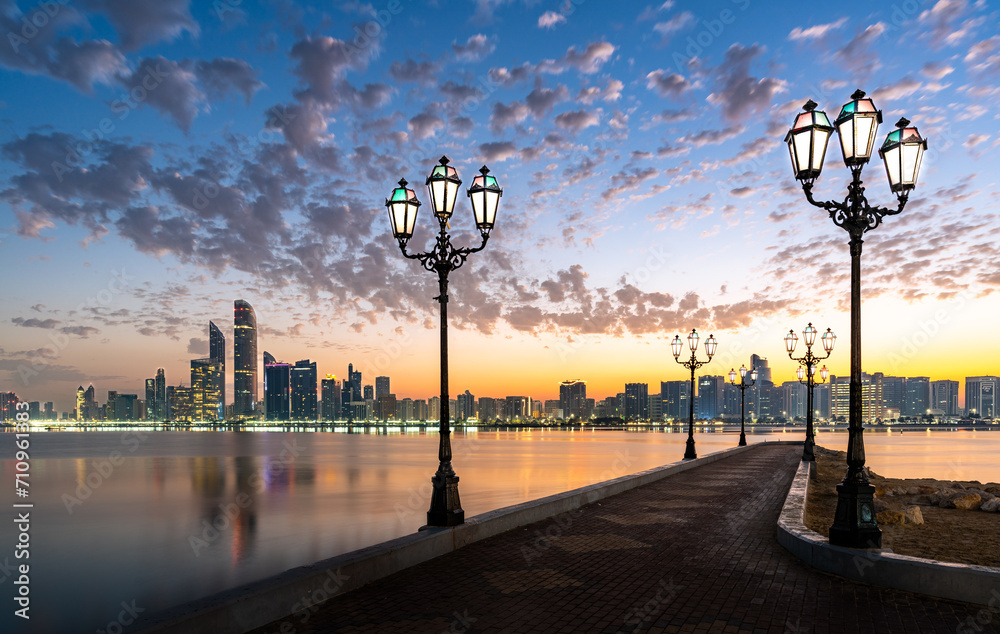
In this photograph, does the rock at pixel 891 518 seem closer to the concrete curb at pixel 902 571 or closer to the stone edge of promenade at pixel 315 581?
the concrete curb at pixel 902 571

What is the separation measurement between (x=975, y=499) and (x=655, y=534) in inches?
473

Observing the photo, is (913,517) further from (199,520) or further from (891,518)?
(199,520)

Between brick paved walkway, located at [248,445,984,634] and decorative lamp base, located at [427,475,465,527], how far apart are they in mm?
632

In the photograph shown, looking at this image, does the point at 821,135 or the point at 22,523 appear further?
the point at 22,523

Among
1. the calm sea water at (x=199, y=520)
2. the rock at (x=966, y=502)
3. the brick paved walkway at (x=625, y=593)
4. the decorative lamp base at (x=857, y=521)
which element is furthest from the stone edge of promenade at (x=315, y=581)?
the rock at (x=966, y=502)

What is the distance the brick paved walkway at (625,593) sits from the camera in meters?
6.63

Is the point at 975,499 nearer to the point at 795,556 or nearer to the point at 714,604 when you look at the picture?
the point at 795,556

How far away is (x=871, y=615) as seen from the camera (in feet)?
22.4

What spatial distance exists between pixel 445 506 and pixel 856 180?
828 centimetres

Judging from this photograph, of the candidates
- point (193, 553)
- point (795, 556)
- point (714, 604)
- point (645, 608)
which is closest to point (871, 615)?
point (714, 604)

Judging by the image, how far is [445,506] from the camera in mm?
10758

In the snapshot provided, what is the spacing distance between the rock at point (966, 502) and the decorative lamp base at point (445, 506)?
49.1 ft

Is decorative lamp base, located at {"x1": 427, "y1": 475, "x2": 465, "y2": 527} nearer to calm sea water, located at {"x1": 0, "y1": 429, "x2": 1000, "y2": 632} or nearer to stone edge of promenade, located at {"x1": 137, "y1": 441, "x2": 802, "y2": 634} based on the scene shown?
stone edge of promenade, located at {"x1": 137, "y1": 441, "x2": 802, "y2": 634}

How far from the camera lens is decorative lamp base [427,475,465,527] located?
422 inches
